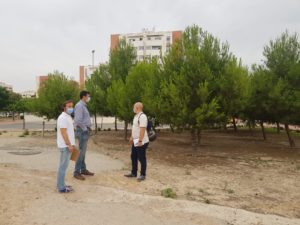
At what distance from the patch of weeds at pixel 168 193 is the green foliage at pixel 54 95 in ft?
53.9

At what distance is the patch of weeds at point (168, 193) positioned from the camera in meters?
6.41

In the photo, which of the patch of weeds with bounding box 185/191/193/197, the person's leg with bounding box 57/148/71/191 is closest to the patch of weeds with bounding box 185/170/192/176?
the patch of weeds with bounding box 185/191/193/197

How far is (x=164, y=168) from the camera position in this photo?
Result: 32.8 feet

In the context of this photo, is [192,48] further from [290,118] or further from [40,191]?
[40,191]

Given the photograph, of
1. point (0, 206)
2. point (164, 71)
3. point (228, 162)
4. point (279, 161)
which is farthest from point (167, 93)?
point (0, 206)

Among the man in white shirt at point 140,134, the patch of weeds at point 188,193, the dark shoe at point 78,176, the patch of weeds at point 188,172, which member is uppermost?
the man in white shirt at point 140,134

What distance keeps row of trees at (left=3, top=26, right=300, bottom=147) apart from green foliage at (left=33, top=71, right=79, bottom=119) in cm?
426

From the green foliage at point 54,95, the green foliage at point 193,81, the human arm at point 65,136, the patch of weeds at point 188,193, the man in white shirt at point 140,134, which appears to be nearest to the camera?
the human arm at point 65,136

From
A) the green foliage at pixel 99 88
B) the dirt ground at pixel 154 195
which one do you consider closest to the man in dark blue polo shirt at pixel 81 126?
the dirt ground at pixel 154 195

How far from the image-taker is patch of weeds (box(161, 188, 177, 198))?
21.0 feet

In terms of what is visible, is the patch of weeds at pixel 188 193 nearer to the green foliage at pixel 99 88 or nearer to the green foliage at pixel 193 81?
the green foliage at pixel 193 81

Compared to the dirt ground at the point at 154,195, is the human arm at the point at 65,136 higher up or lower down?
higher up

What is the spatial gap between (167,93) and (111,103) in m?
6.84

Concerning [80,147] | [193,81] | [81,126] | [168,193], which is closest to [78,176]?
[80,147]
